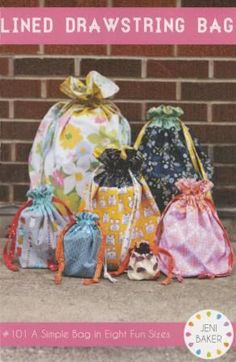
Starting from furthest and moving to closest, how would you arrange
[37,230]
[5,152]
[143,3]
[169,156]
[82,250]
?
[169,156], [5,152], [37,230], [82,250], [143,3]

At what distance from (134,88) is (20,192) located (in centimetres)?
68

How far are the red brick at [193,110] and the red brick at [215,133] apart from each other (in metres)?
0.04

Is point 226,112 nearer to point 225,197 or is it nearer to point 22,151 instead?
point 225,197

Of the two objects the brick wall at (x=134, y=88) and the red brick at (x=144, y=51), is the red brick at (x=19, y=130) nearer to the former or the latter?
the brick wall at (x=134, y=88)

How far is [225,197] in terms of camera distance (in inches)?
171

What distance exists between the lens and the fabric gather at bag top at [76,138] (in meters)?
4.29

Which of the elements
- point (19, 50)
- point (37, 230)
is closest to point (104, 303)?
point (37, 230)

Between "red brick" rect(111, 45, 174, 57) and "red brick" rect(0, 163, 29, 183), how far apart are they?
671 millimetres

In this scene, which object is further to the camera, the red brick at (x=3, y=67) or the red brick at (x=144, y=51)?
the red brick at (x=3, y=67)

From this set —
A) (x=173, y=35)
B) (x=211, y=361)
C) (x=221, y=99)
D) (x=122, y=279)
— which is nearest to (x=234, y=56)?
(x=221, y=99)

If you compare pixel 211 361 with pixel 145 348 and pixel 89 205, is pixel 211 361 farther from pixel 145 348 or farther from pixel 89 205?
pixel 89 205

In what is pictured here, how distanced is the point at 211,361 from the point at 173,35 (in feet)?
3.81

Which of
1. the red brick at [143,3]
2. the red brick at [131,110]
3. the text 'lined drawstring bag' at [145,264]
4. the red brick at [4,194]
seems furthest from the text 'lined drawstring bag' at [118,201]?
the red brick at [143,3]

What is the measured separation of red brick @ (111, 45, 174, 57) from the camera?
158 inches
